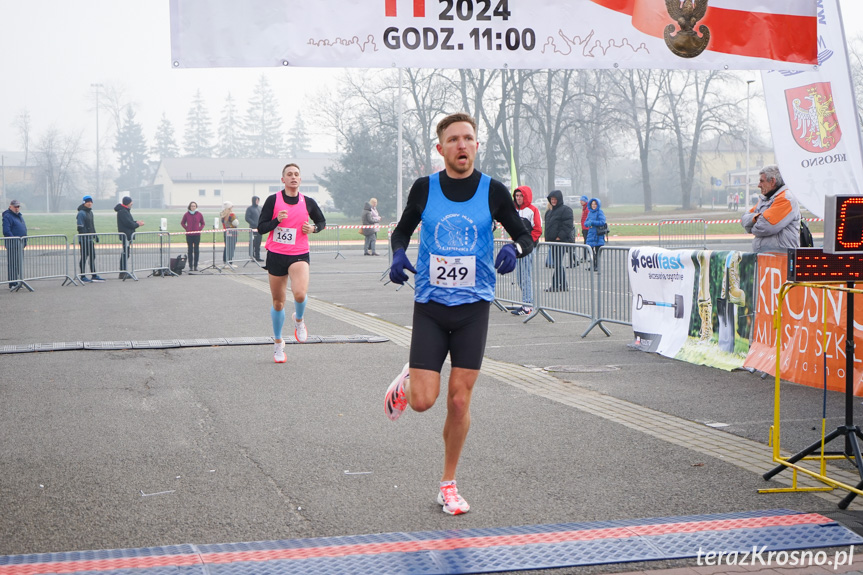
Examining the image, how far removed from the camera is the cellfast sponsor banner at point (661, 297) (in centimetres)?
1055

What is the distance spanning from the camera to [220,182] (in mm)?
120938

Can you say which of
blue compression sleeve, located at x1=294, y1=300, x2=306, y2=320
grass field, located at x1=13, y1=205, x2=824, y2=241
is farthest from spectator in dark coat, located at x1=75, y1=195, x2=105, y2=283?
grass field, located at x1=13, y1=205, x2=824, y2=241

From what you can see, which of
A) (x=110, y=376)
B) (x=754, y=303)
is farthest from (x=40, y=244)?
(x=754, y=303)

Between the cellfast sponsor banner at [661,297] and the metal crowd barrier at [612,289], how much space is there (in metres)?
0.20

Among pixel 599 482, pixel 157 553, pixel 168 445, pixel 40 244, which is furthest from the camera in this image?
pixel 40 244

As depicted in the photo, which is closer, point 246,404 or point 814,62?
point 814,62

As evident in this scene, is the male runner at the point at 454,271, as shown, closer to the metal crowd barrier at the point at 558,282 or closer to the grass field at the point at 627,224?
the metal crowd barrier at the point at 558,282

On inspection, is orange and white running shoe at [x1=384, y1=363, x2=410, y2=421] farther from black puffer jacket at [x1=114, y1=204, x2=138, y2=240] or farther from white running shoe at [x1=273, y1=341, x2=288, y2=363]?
black puffer jacket at [x1=114, y1=204, x2=138, y2=240]

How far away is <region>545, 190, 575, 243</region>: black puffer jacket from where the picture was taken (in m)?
18.5

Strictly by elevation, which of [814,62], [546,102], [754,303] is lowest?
[754,303]

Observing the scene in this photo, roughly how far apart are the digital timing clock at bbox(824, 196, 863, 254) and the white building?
368 feet

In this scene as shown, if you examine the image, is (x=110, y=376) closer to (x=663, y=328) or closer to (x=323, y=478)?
(x=323, y=478)

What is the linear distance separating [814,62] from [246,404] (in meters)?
5.24

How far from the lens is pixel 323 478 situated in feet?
18.8
